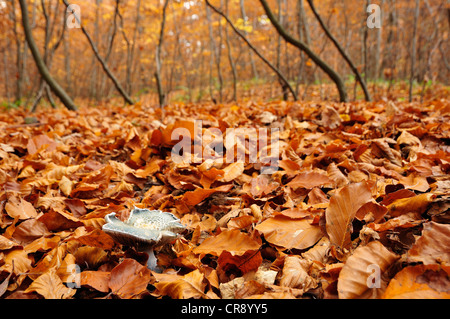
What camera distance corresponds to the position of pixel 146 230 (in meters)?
0.95

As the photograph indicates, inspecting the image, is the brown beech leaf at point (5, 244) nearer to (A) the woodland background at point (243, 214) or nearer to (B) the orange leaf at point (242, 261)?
(A) the woodland background at point (243, 214)

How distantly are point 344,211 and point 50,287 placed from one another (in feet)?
3.34

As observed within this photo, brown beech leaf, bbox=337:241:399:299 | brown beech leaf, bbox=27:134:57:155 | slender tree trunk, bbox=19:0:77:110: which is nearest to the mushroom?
brown beech leaf, bbox=337:241:399:299

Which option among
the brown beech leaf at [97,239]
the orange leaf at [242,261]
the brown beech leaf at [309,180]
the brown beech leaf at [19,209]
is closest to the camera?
the orange leaf at [242,261]

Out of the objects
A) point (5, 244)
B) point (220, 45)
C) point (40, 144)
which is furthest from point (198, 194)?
point (220, 45)

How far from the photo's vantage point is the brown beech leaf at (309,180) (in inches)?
58.5

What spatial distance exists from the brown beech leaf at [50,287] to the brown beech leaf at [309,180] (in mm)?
1080

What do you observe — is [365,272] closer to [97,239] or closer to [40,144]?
[97,239]

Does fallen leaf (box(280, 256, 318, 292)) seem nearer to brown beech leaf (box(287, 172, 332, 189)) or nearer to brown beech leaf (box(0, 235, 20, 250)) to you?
brown beech leaf (box(287, 172, 332, 189))

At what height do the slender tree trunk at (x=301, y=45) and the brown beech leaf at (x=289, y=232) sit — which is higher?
the slender tree trunk at (x=301, y=45)

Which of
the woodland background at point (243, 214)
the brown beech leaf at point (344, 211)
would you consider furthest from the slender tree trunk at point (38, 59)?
the brown beech leaf at point (344, 211)

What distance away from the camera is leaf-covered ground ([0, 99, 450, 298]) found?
2.87 feet

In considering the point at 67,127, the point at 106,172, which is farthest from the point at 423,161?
the point at 67,127

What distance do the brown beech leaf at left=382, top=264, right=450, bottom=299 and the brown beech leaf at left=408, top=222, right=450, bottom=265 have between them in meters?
0.05
